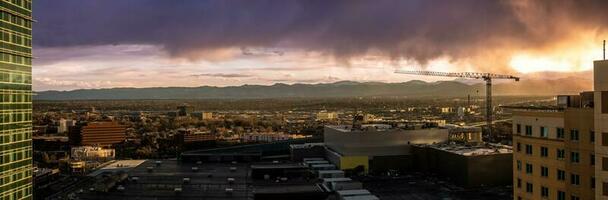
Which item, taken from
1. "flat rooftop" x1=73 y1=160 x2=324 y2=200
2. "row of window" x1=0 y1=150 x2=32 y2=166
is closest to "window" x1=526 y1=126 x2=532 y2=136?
"flat rooftop" x1=73 y1=160 x2=324 y2=200

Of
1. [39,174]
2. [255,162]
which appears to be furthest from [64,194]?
[39,174]

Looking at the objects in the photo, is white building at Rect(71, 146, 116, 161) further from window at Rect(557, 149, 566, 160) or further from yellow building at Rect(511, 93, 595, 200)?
window at Rect(557, 149, 566, 160)

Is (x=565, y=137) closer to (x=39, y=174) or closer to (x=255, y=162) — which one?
(x=255, y=162)

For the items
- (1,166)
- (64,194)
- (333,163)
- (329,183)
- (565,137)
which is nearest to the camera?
(565,137)

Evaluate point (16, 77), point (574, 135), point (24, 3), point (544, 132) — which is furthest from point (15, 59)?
point (574, 135)

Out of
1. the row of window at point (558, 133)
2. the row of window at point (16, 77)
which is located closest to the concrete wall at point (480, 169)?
the row of window at point (558, 133)

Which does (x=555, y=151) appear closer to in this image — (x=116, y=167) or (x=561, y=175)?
(x=561, y=175)

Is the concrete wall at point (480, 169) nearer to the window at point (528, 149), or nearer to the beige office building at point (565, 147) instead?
the beige office building at point (565, 147)
